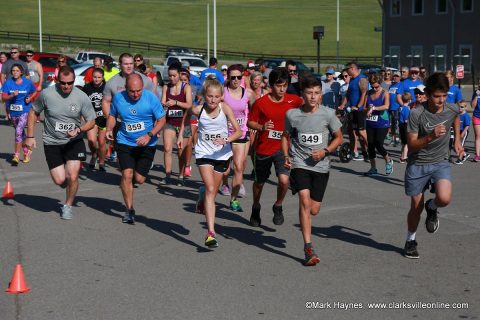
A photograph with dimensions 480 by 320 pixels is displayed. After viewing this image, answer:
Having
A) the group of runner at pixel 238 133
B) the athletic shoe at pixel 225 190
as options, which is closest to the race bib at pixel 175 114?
the group of runner at pixel 238 133

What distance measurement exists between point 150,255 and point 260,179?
2132 mm

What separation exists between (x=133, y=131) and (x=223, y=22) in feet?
322

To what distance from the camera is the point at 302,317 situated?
629 centimetres

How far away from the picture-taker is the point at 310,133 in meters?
8.27

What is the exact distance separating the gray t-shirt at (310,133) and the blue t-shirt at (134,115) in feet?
7.71

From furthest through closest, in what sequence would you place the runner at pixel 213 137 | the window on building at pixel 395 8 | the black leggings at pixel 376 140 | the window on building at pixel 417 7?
the window on building at pixel 395 8, the window on building at pixel 417 7, the black leggings at pixel 376 140, the runner at pixel 213 137

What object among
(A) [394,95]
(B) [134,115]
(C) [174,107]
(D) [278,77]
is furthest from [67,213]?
(A) [394,95]

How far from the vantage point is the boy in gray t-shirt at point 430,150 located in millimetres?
8078

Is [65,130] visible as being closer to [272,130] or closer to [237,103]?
[237,103]

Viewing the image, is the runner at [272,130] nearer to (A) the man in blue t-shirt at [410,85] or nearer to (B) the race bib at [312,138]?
(B) the race bib at [312,138]

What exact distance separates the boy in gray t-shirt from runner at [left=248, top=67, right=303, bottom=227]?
179 cm

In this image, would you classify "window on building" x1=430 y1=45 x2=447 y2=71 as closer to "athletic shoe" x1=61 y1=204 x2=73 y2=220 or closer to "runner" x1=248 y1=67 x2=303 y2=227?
"runner" x1=248 y1=67 x2=303 y2=227

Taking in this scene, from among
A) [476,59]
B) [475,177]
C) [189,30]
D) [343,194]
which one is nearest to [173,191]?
[343,194]

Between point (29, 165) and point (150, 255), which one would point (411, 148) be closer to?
point (150, 255)
